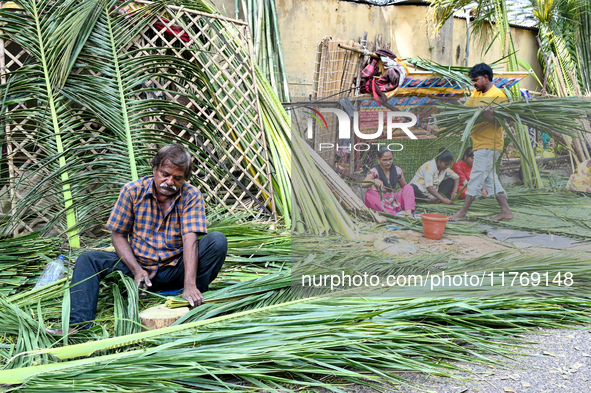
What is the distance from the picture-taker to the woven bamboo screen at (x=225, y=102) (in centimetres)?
383

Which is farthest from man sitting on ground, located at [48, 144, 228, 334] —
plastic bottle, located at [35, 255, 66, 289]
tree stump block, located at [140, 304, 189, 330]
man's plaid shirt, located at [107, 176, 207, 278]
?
plastic bottle, located at [35, 255, 66, 289]

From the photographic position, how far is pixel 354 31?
21.7 ft

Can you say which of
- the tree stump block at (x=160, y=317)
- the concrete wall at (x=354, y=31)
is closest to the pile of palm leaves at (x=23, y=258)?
the tree stump block at (x=160, y=317)

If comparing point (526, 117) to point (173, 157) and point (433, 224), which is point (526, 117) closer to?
point (433, 224)

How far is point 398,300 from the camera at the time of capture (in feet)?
7.16

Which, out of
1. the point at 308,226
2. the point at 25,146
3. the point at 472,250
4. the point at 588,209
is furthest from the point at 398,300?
the point at 25,146

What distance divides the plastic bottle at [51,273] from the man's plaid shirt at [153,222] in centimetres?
48

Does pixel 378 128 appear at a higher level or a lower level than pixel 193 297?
higher

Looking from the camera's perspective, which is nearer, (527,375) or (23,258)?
(527,375)

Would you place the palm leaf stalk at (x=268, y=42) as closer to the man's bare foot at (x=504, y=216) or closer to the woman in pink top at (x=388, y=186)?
the woman in pink top at (x=388, y=186)

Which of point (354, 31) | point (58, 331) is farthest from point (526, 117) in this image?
point (354, 31)

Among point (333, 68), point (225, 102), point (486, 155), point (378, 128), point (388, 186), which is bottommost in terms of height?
point (388, 186)

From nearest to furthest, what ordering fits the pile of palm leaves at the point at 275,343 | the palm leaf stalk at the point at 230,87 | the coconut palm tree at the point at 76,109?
the pile of palm leaves at the point at 275,343, the coconut palm tree at the point at 76,109, the palm leaf stalk at the point at 230,87

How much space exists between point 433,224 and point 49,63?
267 centimetres
